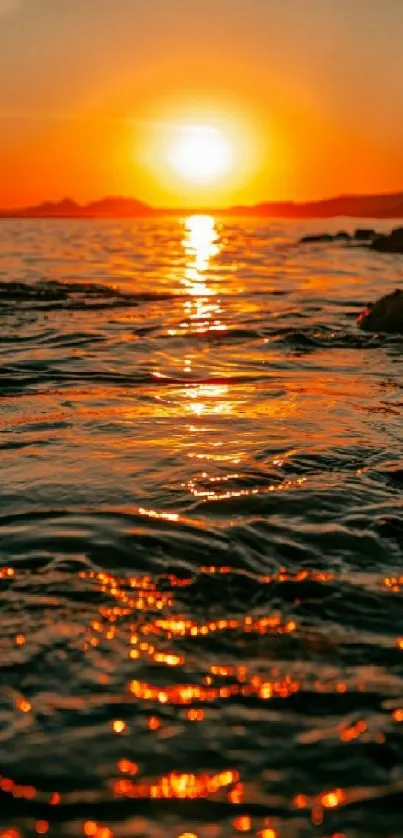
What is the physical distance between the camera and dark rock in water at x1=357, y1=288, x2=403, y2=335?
17.2 metres

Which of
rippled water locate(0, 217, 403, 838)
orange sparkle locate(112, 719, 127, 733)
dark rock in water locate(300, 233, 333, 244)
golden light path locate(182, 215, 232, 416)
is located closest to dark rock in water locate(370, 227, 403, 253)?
golden light path locate(182, 215, 232, 416)

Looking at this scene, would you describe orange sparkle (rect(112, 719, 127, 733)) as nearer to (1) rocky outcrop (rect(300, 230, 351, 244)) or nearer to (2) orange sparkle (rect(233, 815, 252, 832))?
(2) orange sparkle (rect(233, 815, 252, 832))

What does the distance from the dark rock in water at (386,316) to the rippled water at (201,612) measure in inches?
251

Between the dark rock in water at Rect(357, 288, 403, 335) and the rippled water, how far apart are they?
6373 millimetres

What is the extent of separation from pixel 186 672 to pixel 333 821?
1.10 meters

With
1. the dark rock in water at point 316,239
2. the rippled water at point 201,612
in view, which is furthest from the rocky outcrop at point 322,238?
the rippled water at point 201,612

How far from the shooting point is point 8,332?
1712 cm

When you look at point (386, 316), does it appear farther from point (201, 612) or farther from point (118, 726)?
point (118, 726)

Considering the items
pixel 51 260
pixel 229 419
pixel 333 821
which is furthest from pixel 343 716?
pixel 51 260

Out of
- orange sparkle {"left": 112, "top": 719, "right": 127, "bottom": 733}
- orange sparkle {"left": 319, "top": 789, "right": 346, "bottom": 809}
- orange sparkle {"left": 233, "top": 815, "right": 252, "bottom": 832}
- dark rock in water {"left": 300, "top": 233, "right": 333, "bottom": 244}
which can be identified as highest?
dark rock in water {"left": 300, "top": 233, "right": 333, "bottom": 244}

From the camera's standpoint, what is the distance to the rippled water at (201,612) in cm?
311

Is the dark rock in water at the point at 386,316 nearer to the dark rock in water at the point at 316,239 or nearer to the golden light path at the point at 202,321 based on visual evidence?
the golden light path at the point at 202,321

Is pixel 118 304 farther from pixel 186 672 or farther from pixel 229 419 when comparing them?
pixel 186 672

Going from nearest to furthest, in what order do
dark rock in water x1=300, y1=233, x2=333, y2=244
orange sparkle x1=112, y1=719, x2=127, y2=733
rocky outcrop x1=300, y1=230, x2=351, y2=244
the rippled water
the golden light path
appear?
the rippled water
orange sparkle x1=112, y1=719, x2=127, y2=733
the golden light path
dark rock in water x1=300, y1=233, x2=333, y2=244
rocky outcrop x1=300, y1=230, x2=351, y2=244
